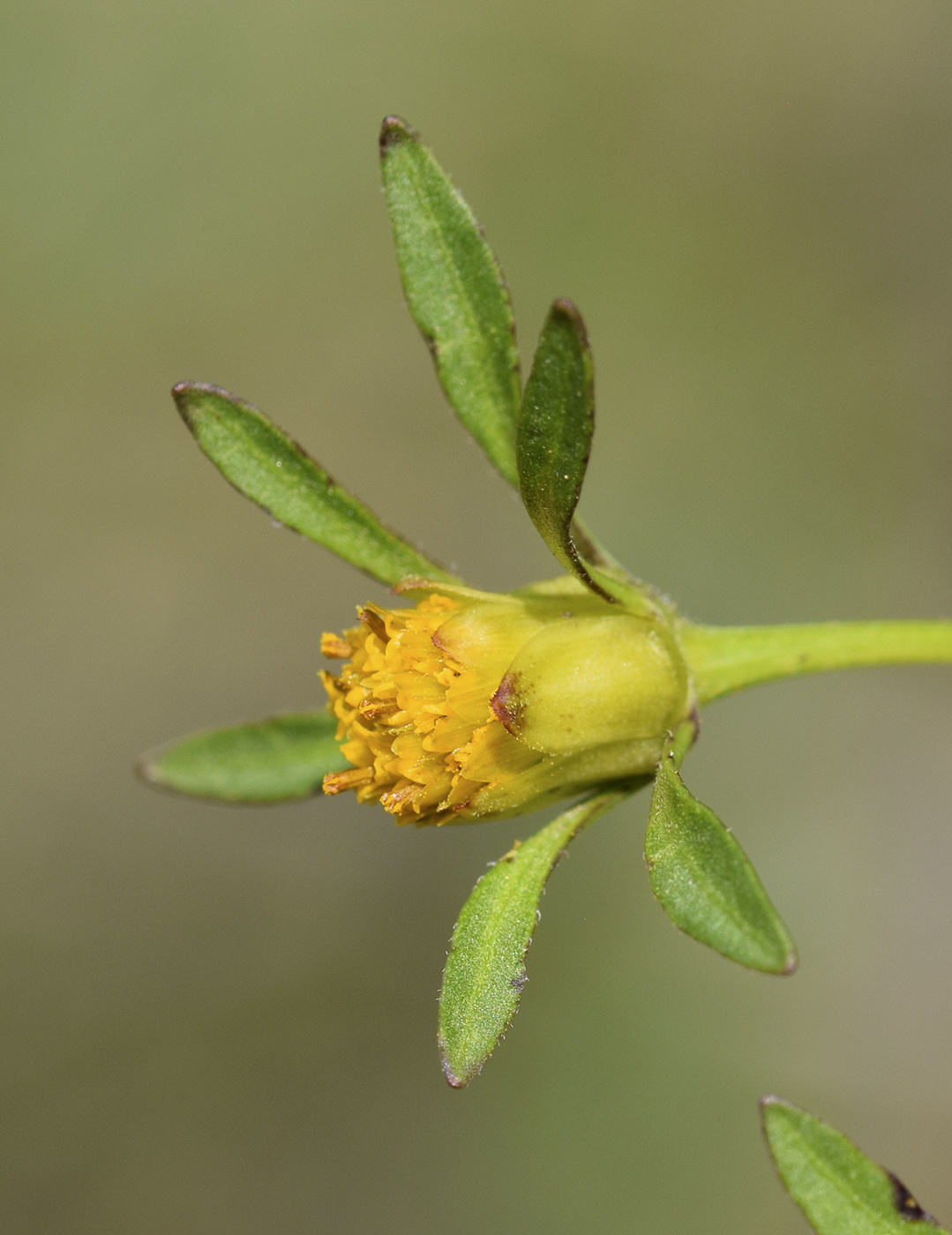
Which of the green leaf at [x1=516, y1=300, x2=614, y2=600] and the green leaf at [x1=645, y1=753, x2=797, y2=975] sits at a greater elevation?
the green leaf at [x1=516, y1=300, x2=614, y2=600]

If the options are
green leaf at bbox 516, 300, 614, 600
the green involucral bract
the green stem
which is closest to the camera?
green leaf at bbox 516, 300, 614, 600

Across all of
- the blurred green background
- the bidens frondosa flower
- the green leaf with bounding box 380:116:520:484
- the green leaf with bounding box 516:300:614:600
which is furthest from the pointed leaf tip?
the blurred green background

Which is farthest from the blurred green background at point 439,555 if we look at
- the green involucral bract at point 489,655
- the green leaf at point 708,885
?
the green leaf at point 708,885

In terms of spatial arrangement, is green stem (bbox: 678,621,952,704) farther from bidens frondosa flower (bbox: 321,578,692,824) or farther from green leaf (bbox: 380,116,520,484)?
green leaf (bbox: 380,116,520,484)

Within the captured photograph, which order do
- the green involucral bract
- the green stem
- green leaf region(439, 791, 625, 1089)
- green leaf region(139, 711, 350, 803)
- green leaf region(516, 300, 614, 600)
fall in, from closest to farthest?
green leaf region(516, 300, 614, 600) < green leaf region(439, 791, 625, 1089) < the green involucral bract < the green stem < green leaf region(139, 711, 350, 803)

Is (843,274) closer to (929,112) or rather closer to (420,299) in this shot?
(929,112)

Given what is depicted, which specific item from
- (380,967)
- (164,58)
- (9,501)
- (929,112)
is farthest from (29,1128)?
(929,112)
